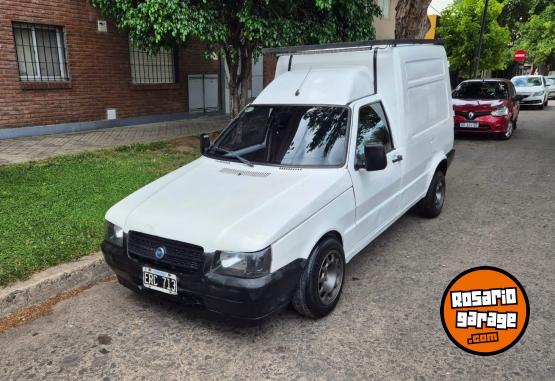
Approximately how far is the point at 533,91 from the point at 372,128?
67.3 ft

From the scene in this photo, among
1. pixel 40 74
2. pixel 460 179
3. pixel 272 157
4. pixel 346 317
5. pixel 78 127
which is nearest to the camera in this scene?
pixel 346 317

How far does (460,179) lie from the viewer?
821cm

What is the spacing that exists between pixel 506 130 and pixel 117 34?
10.3m

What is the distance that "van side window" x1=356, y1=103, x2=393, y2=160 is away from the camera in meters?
4.27

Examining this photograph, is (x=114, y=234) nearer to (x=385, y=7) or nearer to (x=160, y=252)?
(x=160, y=252)

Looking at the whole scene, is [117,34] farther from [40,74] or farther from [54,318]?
[54,318]

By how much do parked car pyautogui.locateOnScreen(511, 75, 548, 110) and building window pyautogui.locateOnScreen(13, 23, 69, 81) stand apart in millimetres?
19582

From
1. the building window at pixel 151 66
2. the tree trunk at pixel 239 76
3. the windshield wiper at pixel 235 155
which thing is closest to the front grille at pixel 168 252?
the windshield wiper at pixel 235 155

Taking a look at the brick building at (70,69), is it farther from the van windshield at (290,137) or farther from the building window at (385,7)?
the building window at (385,7)

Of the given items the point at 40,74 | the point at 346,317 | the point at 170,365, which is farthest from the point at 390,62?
the point at 40,74

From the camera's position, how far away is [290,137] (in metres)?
4.26

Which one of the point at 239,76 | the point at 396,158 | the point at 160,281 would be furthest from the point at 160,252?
the point at 239,76

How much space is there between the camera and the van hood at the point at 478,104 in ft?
38.2

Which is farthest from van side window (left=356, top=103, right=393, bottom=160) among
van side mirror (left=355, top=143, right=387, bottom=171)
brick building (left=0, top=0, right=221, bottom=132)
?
brick building (left=0, top=0, right=221, bottom=132)
